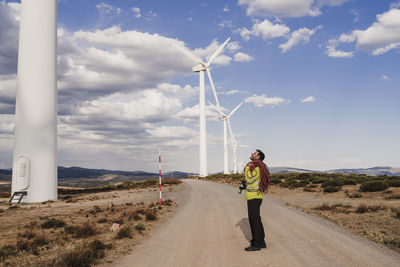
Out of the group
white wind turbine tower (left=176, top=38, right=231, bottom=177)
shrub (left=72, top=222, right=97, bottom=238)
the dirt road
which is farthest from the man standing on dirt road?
white wind turbine tower (left=176, top=38, right=231, bottom=177)

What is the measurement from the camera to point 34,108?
22672 mm

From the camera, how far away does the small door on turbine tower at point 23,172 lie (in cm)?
2222

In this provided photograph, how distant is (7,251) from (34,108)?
1693cm

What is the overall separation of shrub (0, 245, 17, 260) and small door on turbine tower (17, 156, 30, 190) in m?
15.2

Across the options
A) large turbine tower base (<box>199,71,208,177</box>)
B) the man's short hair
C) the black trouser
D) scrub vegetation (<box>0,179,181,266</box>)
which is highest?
large turbine tower base (<box>199,71,208,177</box>)

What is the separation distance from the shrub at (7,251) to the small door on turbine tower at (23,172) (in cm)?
1521

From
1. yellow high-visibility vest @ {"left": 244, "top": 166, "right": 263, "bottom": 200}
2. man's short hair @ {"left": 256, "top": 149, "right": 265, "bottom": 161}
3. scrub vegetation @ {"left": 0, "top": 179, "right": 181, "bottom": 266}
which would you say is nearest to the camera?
scrub vegetation @ {"left": 0, "top": 179, "right": 181, "bottom": 266}

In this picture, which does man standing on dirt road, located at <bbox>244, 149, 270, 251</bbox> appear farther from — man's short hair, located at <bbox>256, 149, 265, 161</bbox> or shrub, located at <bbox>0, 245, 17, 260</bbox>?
shrub, located at <bbox>0, 245, 17, 260</bbox>

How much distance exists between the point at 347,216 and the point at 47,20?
24.3 metres

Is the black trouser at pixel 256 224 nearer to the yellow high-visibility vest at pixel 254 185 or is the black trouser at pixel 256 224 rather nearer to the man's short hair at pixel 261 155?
the yellow high-visibility vest at pixel 254 185

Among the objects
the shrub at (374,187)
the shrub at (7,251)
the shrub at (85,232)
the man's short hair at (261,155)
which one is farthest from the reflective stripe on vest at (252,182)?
the shrub at (374,187)

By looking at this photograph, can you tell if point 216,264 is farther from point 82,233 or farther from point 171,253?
point 82,233

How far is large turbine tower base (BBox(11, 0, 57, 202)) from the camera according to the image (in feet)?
74.0

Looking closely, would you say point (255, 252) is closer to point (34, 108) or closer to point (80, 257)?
point (80, 257)
